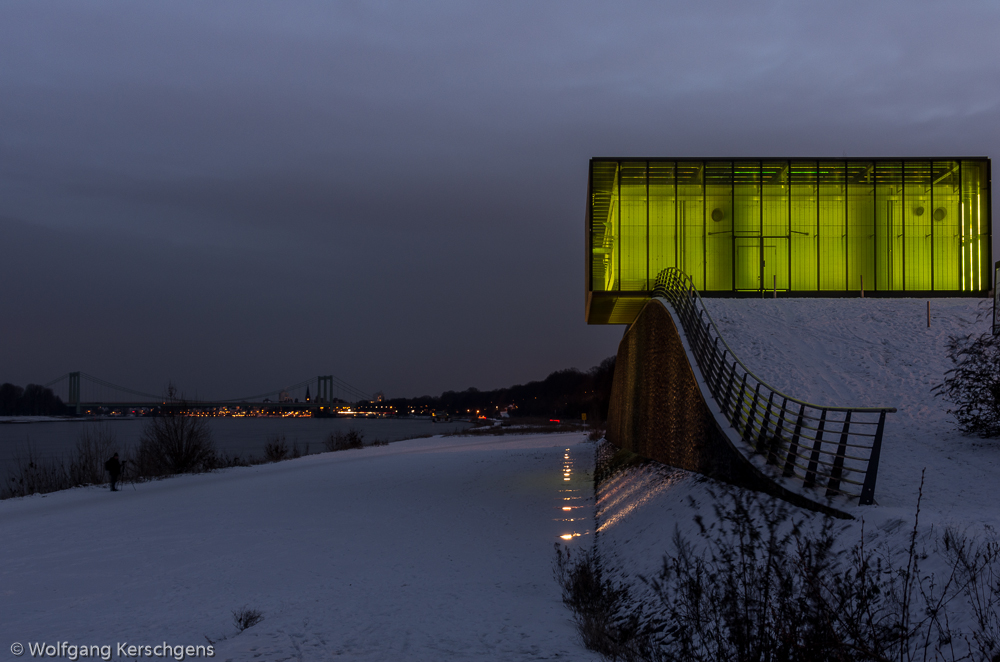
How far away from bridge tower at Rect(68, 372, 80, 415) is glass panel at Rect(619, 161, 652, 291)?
390 ft

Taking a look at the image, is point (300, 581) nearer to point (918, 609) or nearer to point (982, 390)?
point (918, 609)

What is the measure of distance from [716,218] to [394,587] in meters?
25.5

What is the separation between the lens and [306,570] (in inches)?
437

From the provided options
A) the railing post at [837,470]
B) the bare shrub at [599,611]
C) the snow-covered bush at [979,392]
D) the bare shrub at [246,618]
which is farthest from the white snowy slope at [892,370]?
the bare shrub at [246,618]

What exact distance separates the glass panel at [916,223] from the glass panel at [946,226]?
22 cm

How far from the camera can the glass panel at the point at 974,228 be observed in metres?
29.9

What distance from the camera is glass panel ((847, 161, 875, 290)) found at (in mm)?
30531

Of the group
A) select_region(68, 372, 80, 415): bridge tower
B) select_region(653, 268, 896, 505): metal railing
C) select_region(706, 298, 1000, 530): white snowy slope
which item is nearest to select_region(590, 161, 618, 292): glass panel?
select_region(706, 298, 1000, 530): white snowy slope

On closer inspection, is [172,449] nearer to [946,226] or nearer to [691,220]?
[691,220]

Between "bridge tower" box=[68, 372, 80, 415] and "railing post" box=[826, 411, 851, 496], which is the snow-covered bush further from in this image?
"bridge tower" box=[68, 372, 80, 415]

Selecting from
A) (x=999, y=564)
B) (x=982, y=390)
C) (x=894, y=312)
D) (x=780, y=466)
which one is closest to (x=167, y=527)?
(x=780, y=466)

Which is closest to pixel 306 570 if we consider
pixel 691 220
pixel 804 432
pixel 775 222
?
pixel 804 432

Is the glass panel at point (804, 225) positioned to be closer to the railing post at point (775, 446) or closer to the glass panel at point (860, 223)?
the glass panel at point (860, 223)

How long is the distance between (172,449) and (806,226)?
95.6 feet
